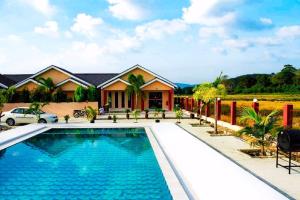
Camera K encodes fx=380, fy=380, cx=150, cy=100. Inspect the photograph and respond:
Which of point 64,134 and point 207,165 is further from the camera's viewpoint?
point 64,134

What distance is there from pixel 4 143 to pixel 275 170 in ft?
39.2

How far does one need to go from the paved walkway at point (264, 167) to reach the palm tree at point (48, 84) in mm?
24370

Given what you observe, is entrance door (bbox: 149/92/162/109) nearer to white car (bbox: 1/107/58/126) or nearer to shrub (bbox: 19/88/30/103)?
shrub (bbox: 19/88/30/103)

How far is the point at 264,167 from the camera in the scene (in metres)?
11.5

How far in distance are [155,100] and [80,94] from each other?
27.7 ft

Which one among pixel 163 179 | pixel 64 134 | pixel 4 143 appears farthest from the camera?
pixel 64 134

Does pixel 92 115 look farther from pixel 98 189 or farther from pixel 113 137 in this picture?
pixel 98 189

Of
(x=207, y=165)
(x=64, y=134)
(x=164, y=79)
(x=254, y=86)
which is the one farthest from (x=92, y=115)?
(x=254, y=86)

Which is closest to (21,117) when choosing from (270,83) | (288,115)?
(288,115)

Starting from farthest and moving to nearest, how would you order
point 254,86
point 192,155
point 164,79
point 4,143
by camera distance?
point 254,86 < point 164,79 < point 4,143 < point 192,155

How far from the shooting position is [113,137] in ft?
68.5

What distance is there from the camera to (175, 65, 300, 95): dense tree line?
285 feet

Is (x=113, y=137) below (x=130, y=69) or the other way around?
below

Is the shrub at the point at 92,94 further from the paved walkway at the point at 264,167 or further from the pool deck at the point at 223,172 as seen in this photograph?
the paved walkway at the point at 264,167
